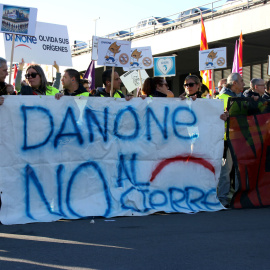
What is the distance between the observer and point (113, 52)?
811cm

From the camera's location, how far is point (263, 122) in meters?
7.76

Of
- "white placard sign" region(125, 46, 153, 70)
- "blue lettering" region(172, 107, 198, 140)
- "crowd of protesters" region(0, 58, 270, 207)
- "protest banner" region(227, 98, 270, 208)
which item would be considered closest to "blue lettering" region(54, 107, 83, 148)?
"crowd of protesters" region(0, 58, 270, 207)

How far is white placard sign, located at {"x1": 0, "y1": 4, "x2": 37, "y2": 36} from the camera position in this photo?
24.9 feet

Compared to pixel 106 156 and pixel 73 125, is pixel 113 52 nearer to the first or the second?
pixel 73 125

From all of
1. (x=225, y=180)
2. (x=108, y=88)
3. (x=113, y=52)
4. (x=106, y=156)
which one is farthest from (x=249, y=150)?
(x=113, y=52)

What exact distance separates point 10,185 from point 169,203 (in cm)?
209

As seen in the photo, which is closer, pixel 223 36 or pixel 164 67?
pixel 164 67

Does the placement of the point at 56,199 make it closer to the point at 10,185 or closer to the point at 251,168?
the point at 10,185

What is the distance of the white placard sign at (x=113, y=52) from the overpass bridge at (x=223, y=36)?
52.2 ft

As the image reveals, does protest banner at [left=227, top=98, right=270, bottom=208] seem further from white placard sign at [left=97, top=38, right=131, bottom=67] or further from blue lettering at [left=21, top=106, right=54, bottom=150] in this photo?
blue lettering at [left=21, top=106, right=54, bottom=150]

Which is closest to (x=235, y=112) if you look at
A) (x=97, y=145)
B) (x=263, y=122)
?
(x=263, y=122)

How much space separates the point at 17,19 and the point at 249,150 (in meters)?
3.84

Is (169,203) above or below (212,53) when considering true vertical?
below

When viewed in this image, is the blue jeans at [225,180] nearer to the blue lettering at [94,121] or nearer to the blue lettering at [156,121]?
the blue lettering at [156,121]
